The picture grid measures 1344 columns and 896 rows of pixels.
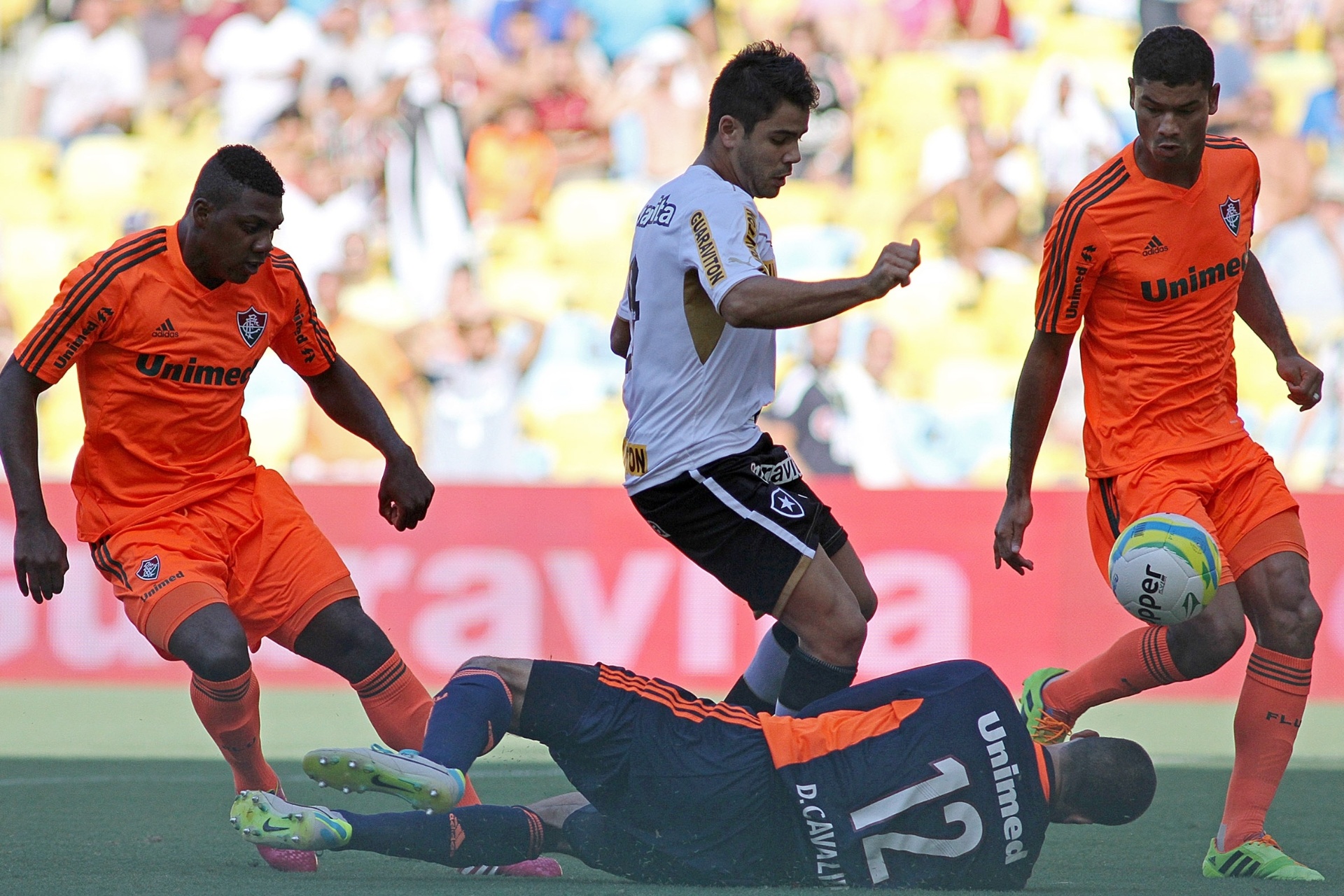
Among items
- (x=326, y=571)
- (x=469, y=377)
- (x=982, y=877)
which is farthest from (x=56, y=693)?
(x=982, y=877)

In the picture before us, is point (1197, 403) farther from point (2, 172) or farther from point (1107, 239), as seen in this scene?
point (2, 172)

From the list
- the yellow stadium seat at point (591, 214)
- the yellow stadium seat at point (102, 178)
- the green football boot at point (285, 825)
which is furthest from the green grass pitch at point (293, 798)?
the yellow stadium seat at point (102, 178)

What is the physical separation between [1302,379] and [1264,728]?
42.6 inches

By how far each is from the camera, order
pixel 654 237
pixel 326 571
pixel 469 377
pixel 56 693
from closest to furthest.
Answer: pixel 654 237, pixel 326 571, pixel 56 693, pixel 469 377

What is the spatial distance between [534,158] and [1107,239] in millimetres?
7954

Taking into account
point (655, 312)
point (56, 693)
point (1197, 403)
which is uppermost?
point (655, 312)

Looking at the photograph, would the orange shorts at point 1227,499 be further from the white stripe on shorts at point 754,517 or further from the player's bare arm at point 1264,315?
the white stripe on shorts at point 754,517

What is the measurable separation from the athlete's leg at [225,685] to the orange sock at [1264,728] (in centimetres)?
282

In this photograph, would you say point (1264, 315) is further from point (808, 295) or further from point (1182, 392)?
point (808, 295)

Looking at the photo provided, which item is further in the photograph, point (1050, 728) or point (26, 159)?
point (26, 159)

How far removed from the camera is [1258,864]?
4.27m

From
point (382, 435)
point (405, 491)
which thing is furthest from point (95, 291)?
point (405, 491)

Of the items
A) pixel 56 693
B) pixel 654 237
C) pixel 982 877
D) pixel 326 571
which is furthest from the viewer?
pixel 56 693

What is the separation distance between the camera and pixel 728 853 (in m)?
3.88
